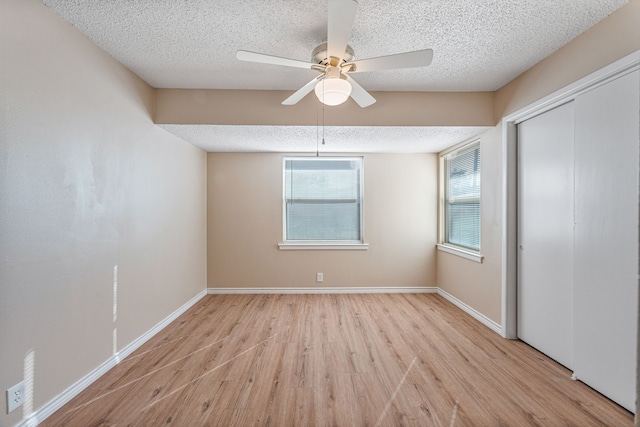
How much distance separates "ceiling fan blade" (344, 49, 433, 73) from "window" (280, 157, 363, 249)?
2.56m

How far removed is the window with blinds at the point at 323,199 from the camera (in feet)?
14.8

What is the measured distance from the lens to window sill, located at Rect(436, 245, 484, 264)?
333 centimetres

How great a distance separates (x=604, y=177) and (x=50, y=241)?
351 cm

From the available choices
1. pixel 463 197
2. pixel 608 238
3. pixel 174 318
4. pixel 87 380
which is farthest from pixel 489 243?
pixel 87 380

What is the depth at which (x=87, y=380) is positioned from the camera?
2078 mm

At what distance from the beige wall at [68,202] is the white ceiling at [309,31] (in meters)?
0.31

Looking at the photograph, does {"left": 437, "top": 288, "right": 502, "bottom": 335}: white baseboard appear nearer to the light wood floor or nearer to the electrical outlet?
the light wood floor

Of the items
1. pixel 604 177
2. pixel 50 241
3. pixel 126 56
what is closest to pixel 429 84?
pixel 604 177

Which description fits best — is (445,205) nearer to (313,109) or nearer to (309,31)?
(313,109)

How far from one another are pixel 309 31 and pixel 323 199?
107 inches

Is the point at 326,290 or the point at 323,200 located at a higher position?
the point at 323,200

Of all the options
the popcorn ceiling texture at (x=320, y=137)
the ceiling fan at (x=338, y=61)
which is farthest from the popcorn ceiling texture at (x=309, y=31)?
the popcorn ceiling texture at (x=320, y=137)

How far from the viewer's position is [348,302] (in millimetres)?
3992

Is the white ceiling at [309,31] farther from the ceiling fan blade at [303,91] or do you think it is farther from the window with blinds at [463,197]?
the window with blinds at [463,197]
